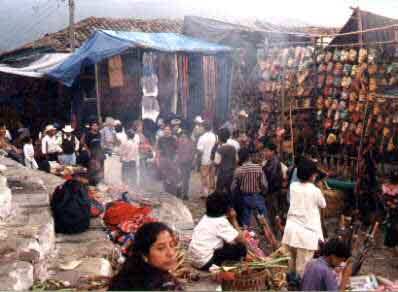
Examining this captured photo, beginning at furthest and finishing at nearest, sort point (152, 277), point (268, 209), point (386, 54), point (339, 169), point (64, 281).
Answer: point (339, 169) < point (386, 54) < point (268, 209) < point (64, 281) < point (152, 277)

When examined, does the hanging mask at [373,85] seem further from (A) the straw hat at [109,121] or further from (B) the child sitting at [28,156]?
(B) the child sitting at [28,156]

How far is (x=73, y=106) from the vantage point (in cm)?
1369

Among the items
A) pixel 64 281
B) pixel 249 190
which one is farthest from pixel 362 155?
pixel 64 281

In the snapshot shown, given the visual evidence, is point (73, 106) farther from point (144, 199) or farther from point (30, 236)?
point (30, 236)

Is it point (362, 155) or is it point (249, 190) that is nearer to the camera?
point (249, 190)

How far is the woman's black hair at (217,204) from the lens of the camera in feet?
18.1

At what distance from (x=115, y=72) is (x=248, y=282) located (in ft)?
27.8

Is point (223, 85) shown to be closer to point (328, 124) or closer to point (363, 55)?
point (328, 124)

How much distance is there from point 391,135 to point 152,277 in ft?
23.7

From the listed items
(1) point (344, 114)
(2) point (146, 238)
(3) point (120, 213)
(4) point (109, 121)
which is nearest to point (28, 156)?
(4) point (109, 121)

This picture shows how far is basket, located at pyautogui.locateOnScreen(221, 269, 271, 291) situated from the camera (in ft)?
16.8

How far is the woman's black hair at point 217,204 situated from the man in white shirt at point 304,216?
2.88 feet

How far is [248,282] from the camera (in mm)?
5102

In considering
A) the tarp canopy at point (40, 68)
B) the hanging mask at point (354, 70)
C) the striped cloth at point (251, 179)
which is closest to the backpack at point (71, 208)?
the striped cloth at point (251, 179)
